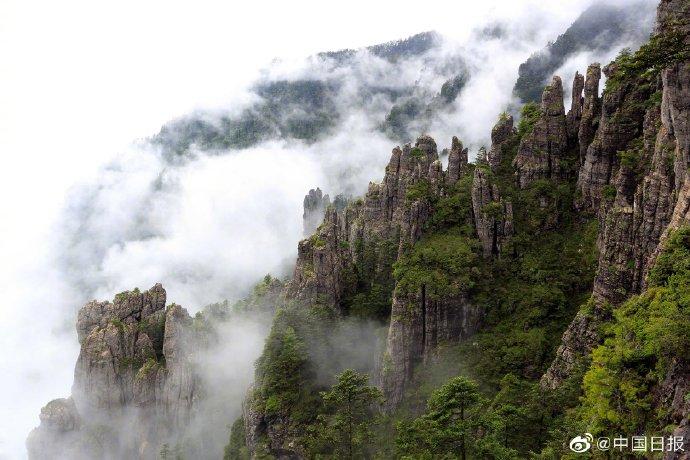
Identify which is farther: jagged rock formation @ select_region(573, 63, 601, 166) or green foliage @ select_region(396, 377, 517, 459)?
jagged rock formation @ select_region(573, 63, 601, 166)

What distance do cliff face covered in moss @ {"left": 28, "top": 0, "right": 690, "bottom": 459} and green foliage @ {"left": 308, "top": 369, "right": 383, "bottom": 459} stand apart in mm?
241

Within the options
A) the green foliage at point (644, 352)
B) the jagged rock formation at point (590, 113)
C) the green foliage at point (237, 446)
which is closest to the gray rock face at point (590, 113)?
the jagged rock formation at point (590, 113)

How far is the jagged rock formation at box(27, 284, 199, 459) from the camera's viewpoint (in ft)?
249

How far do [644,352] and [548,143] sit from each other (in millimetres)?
41527

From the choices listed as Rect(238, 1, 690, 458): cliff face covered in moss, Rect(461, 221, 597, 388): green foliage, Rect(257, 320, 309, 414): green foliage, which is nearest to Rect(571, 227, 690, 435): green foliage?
Rect(238, 1, 690, 458): cliff face covered in moss

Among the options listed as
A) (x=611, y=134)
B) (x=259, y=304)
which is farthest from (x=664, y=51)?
(x=259, y=304)

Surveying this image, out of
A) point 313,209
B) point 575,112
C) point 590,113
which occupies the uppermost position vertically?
point 313,209

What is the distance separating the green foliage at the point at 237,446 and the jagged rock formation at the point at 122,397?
492 inches

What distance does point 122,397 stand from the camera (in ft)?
256

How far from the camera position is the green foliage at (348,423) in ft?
125

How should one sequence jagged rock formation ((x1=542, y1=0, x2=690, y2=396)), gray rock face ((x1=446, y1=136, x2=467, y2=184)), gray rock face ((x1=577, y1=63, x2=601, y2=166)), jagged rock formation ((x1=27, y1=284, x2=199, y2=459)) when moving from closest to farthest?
jagged rock formation ((x1=542, y1=0, x2=690, y2=396)), gray rock face ((x1=577, y1=63, x2=601, y2=166)), gray rock face ((x1=446, y1=136, x2=467, y2=184)), jagged rock formation ((x1=27, y1=284, x2=199, y2=459))

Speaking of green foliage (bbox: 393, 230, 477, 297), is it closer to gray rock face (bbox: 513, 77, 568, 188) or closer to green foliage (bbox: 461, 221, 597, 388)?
green foliage (bbox: 461, 221, 597, 388)

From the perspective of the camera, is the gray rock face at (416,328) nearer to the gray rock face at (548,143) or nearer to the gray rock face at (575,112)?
the gray rock face at (548,143)

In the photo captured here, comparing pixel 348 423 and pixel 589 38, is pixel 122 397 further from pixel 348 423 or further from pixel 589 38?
pixel 589 38
